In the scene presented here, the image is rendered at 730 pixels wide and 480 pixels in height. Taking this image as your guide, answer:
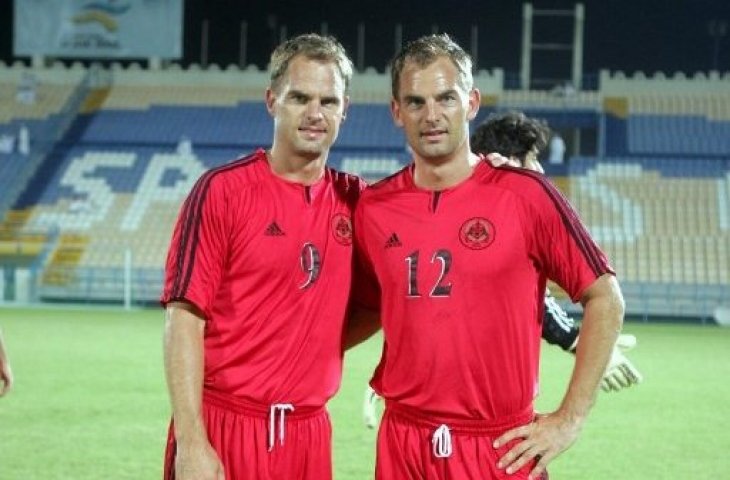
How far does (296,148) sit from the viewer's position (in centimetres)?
400

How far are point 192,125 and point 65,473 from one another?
24394mm

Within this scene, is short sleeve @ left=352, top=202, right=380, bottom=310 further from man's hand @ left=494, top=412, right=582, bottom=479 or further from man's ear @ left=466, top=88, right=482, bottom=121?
man's hand @ left=494, top=412, right=582, bottom=479

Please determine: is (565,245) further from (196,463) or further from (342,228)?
(196,463)

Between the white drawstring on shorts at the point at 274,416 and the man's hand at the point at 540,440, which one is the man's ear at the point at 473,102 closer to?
the man's hand at the point at 540,440

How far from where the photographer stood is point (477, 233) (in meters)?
3.78

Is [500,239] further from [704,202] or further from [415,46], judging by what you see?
[704,202]

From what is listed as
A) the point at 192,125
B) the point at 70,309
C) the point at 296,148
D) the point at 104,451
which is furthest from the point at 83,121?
the point at 296,148

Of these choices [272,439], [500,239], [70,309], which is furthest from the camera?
[70,309]

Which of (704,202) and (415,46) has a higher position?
(415,46)

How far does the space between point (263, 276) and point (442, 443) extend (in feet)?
2.52

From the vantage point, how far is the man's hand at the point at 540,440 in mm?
3668

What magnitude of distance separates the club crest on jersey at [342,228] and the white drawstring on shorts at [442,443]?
0.69 metres

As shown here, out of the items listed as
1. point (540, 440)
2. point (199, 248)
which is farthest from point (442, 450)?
point (199, 248)

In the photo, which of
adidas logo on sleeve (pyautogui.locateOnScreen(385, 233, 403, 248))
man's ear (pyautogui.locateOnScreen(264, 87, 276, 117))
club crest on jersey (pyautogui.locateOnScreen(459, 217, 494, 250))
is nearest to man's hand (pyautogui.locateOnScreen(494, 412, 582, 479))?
club crest on jersey (pyautogui.locateOnScreen(459, 217, 494, 250))
